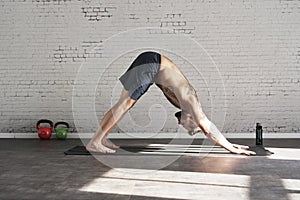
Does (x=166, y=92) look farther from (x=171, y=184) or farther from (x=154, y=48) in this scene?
(x=154, y=48)

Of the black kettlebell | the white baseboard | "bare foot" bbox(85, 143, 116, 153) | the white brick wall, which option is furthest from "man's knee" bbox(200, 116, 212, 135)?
the black kettlebell

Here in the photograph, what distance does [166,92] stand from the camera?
5.84 m

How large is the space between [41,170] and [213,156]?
219 cm

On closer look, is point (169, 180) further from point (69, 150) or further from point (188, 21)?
point (188, 21)

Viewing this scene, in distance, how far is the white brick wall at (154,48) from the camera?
802cm

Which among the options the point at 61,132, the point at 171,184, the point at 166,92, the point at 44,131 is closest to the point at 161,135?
the point at 61,132

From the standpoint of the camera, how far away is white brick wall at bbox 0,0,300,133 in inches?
316

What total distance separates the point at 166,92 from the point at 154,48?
2.45m

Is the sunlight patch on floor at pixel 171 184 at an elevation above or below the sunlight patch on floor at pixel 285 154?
above

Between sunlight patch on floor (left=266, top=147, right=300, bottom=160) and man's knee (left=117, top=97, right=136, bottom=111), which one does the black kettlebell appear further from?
sunlight patch on floor (left=266, top=147, right=300, bottom=160)

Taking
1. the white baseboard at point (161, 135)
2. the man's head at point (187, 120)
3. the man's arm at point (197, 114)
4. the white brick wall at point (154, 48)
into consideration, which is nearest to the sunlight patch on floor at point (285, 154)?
the man's arm at point (197, 114)

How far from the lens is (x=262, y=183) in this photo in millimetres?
4074

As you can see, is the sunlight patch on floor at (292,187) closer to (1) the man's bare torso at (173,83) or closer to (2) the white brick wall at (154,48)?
(1) the man's bare torso at (173,83)

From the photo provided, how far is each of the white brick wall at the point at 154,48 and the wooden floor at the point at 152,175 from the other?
1.63 meters
